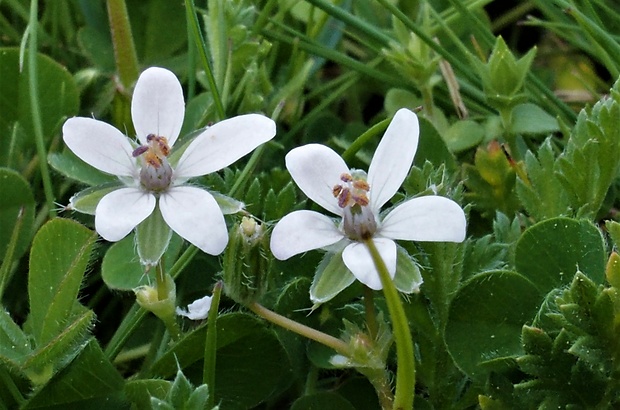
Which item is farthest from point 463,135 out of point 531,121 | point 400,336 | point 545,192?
point 400,336

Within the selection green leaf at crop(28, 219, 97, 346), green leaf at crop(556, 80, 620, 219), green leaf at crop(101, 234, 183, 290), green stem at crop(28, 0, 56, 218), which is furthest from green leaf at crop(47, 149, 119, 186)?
green leaf at crop(556, 80, 620, 219)

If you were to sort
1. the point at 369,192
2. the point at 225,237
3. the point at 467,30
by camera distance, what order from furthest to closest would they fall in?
1. the point at 467,30
2. the point at 369,192
3. the point at 225,237

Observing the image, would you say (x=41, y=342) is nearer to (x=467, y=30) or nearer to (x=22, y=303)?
(x=22, y=303)

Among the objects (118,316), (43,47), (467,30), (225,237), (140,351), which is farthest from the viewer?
(467,30)

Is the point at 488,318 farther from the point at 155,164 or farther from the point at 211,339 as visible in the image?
the point at 155,164

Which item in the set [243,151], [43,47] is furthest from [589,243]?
[43,47]

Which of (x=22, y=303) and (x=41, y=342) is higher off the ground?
(x=41, y=342)

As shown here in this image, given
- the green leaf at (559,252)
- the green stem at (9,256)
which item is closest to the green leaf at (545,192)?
the green leaf at (559,252)
